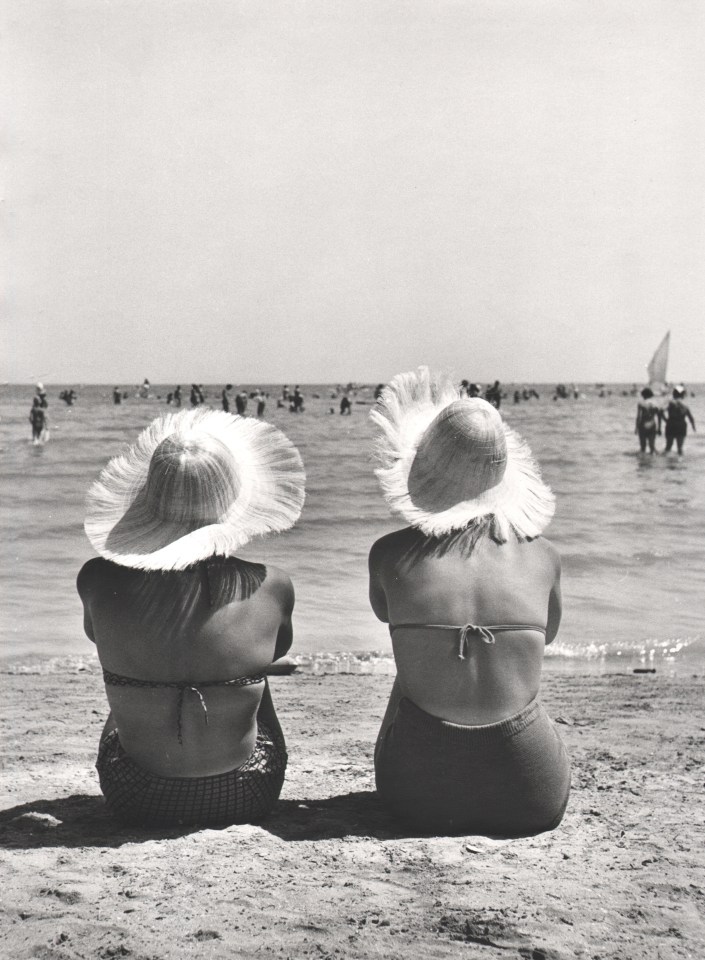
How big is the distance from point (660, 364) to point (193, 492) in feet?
107

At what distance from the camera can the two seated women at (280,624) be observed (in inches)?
109

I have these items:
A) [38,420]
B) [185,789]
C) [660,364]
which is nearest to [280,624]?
[185,789]

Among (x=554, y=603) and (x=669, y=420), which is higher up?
(x=554, y=603)

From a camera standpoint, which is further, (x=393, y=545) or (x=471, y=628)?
(x=393, y=545)

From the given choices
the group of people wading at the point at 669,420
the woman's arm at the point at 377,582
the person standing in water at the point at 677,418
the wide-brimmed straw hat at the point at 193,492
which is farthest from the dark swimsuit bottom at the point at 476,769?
the person standing in water at the point at 677,418

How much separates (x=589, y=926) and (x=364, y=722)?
231cm

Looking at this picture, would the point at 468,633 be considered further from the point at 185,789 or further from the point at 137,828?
the point at 137,828

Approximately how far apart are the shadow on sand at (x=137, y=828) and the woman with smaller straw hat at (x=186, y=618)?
0.09m

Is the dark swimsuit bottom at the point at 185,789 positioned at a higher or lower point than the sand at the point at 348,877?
higher

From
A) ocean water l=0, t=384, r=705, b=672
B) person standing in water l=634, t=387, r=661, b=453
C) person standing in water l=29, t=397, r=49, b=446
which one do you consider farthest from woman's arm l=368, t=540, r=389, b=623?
person standing in water l=29, t=397, r=49, b=446

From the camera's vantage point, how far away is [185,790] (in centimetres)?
290

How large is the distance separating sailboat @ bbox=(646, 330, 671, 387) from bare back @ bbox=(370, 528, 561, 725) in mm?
30961

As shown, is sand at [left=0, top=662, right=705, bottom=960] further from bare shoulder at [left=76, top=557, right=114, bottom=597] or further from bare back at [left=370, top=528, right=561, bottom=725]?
bare shoulder at [left=76, top=557, right=114, bottom=597]

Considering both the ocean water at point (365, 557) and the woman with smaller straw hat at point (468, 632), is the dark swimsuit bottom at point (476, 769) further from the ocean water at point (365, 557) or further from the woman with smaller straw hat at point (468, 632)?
the ocean water at point (365, 557)
